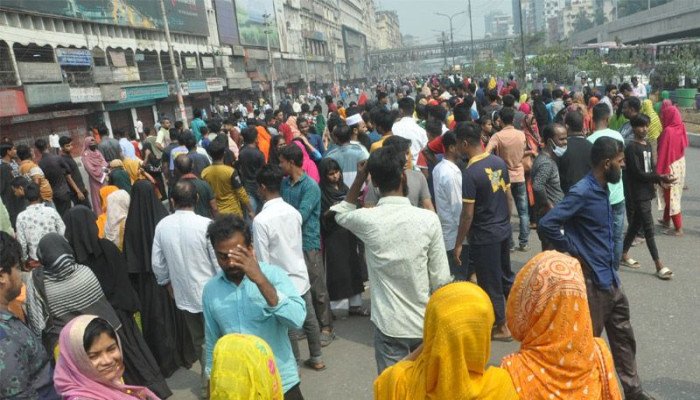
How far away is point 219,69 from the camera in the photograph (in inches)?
1823

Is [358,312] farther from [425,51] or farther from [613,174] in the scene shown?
[425,51]

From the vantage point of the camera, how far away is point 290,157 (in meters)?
4.57

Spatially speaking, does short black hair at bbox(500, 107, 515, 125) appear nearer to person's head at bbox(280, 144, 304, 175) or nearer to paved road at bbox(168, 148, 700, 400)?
paved road at bbox(168, 148, 700, 400)

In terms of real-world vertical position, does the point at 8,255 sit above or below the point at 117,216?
above

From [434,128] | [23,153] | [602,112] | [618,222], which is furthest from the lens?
[23,153]

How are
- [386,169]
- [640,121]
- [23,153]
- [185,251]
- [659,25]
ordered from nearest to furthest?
[386,169] < [185,251] < [640,121] < [23,153] < [659,25]

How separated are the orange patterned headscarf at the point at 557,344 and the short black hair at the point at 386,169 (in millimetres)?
974

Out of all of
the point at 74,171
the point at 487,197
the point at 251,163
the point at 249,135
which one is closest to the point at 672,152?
the point at 487,197

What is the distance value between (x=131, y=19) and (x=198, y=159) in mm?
29905

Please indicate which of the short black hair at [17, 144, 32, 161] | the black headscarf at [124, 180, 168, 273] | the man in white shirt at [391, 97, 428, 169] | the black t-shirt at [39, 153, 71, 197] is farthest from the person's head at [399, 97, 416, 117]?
the short black hair at [17, 144, 32, 161]

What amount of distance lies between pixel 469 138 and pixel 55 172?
251 inches

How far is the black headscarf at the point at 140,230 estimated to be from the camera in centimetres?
450

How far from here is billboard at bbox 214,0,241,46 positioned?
156ft

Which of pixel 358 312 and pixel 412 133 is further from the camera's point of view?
pixel 412 133
